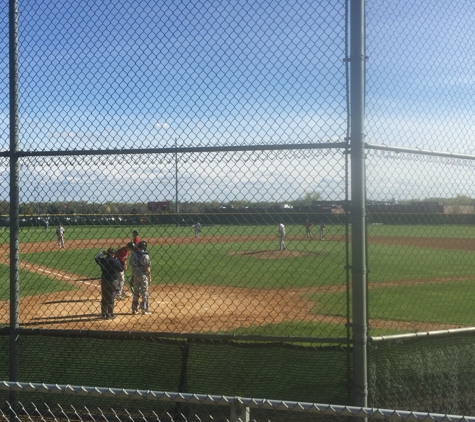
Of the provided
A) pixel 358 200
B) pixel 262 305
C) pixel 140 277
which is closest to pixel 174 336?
pixel 358 200

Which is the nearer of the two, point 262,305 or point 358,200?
point 358,200

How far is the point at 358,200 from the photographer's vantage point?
11.5ft

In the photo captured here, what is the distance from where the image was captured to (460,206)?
4.46 m

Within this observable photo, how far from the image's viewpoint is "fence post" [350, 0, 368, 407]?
349 centimetres

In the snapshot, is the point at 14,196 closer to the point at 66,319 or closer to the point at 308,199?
the point at 308,199

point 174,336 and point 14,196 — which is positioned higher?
point 14,196

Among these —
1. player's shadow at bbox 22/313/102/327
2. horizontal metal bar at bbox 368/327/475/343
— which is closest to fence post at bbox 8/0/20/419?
horizontal metal bar at bbox 368/327/475/343

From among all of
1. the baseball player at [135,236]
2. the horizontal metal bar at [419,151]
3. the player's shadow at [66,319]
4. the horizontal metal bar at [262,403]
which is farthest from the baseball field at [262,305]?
the horizontal metal bar at [262,403]

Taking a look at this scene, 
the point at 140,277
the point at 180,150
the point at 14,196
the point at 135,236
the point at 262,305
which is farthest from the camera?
the point at 262,305

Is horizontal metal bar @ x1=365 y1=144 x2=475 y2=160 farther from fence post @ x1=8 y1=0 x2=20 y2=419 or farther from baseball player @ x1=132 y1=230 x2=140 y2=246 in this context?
baseball player @ x1=132 y1=230 x2=140 y2=246

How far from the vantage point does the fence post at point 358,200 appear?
3.49 meters

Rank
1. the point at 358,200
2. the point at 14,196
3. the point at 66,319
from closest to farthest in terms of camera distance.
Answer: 1. the point at 358,200
2. the point at 14,196
3. the point at 66,319

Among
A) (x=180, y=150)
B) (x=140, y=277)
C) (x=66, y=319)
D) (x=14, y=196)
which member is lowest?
(x=66, y=319)

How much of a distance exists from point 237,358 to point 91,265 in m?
18.5
